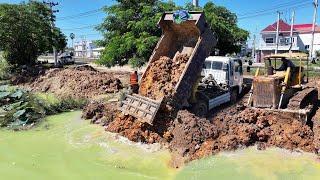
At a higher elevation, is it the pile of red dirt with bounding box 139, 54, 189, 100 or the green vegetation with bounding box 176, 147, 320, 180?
the pile of red dirt with bounding box 139, 54, 189, 100

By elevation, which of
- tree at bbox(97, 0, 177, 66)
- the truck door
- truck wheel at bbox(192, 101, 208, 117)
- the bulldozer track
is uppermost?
tree at bbox(97, 0, 177, 66)

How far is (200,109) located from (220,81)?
309 centimetres

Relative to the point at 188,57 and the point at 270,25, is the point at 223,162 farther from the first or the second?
the point at 270,25

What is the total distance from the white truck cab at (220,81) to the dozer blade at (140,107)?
9.18 feet

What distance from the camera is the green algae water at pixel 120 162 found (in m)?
10.8

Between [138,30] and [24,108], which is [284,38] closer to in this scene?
[138,30]

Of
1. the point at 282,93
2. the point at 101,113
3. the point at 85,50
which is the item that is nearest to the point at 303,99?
the point at 282,93

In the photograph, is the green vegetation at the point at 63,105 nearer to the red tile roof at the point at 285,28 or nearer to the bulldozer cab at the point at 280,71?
the bulldozer cab at the point at 280,71

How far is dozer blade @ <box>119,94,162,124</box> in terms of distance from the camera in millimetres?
13102

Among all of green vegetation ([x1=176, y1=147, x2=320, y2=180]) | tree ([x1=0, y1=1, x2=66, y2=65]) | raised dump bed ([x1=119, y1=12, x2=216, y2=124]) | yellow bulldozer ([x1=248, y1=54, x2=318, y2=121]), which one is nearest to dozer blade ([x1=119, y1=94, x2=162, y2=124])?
raised dump bed ([x1=119, y1=12, x2=216, y2=124])

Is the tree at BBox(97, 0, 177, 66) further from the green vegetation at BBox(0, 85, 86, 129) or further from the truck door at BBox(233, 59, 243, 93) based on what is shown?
the truck door at BBox(233, 59, 243, 93)

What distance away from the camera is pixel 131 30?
2333 cm

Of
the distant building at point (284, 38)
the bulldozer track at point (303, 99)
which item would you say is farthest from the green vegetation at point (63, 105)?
the distant building at point (284, 38)

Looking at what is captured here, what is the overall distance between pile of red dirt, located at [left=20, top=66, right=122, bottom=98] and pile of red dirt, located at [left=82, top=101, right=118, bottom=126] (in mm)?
5085
